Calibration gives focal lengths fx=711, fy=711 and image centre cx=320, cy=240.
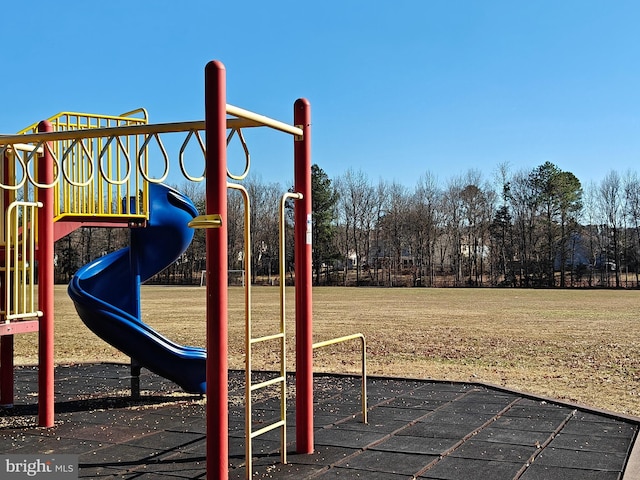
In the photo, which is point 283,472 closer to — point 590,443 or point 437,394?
point 590,443

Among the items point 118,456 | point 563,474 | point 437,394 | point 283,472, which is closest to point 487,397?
point 437,394

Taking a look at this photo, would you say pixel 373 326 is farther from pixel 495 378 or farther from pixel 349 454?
pixel 349 454

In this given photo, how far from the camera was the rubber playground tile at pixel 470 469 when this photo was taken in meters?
4.86

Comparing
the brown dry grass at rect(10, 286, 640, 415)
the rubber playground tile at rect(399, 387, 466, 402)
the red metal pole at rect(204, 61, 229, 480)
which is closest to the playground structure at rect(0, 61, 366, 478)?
the red metal pole at rect(204, 61, 229, 480)

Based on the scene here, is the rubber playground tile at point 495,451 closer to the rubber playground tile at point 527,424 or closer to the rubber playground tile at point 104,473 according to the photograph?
the rubber playground tile at point 527,424

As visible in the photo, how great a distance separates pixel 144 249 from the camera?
8117 millimetres

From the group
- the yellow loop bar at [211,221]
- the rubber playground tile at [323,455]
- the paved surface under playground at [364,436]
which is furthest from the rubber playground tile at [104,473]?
the yellow loop bar at [211,221]

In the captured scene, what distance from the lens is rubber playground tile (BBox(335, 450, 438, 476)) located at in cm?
501

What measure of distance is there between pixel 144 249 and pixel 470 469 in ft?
15.1

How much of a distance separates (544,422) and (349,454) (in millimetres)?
2200

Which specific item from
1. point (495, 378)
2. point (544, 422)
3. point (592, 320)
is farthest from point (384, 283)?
point (544, 422)

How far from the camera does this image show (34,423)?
6609 millimetres

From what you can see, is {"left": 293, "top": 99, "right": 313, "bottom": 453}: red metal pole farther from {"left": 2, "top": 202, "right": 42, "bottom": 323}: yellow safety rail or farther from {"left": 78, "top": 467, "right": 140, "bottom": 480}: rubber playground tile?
{"left": 2, "top": 202, "right": 42, "bottom": 323}: yellow safety rail

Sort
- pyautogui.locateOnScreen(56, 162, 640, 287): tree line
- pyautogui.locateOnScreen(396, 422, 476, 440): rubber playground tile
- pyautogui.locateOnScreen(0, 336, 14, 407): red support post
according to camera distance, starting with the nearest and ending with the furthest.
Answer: pyautogui.locateOnScreen(396, 422, 476, 440): rubber playground tile
pyautogui.locateOnScreen(0, 336, 14, 407): red support post
pyautogui.locateOnScreen(56, 162, 640, 287): tree line
